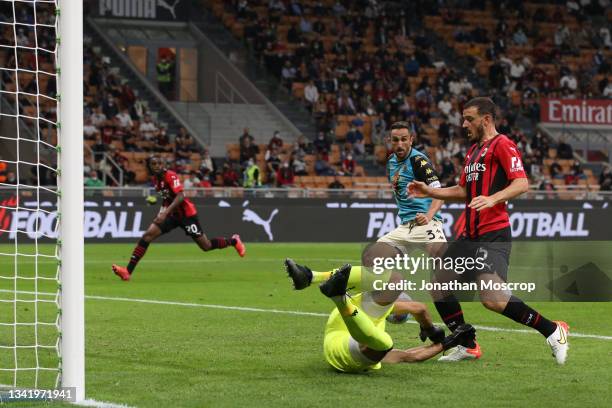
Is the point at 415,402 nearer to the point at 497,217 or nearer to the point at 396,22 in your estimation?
the point at 497,217

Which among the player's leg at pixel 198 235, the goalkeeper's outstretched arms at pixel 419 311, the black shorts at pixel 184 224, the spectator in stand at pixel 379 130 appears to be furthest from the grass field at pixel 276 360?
the spectator in stand at pixel 379 130

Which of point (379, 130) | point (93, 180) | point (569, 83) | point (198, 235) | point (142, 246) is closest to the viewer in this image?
point (142, 246)

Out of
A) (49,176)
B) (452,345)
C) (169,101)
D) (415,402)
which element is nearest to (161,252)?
(49,176)

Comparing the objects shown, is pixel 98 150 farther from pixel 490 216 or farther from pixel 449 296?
pixel 490 216

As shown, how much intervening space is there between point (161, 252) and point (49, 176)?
440 centimetres

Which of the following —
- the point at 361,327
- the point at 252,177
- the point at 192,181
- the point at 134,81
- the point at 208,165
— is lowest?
the point at 192,181

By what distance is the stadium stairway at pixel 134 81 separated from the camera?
122ft

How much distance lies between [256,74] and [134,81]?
4473 mm

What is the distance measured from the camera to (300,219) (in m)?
29.0

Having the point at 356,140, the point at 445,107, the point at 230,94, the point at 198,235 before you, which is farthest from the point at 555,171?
the point at 198,235

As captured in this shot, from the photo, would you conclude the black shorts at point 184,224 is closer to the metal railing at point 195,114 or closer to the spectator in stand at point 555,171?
the metal railing at point 195,114

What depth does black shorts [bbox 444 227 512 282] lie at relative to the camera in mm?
8758

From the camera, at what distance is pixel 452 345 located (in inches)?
358

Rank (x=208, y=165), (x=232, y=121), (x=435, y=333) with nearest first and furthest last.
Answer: (x=435, y=333)
(x=208, y=165)
(x=232, y=121)
